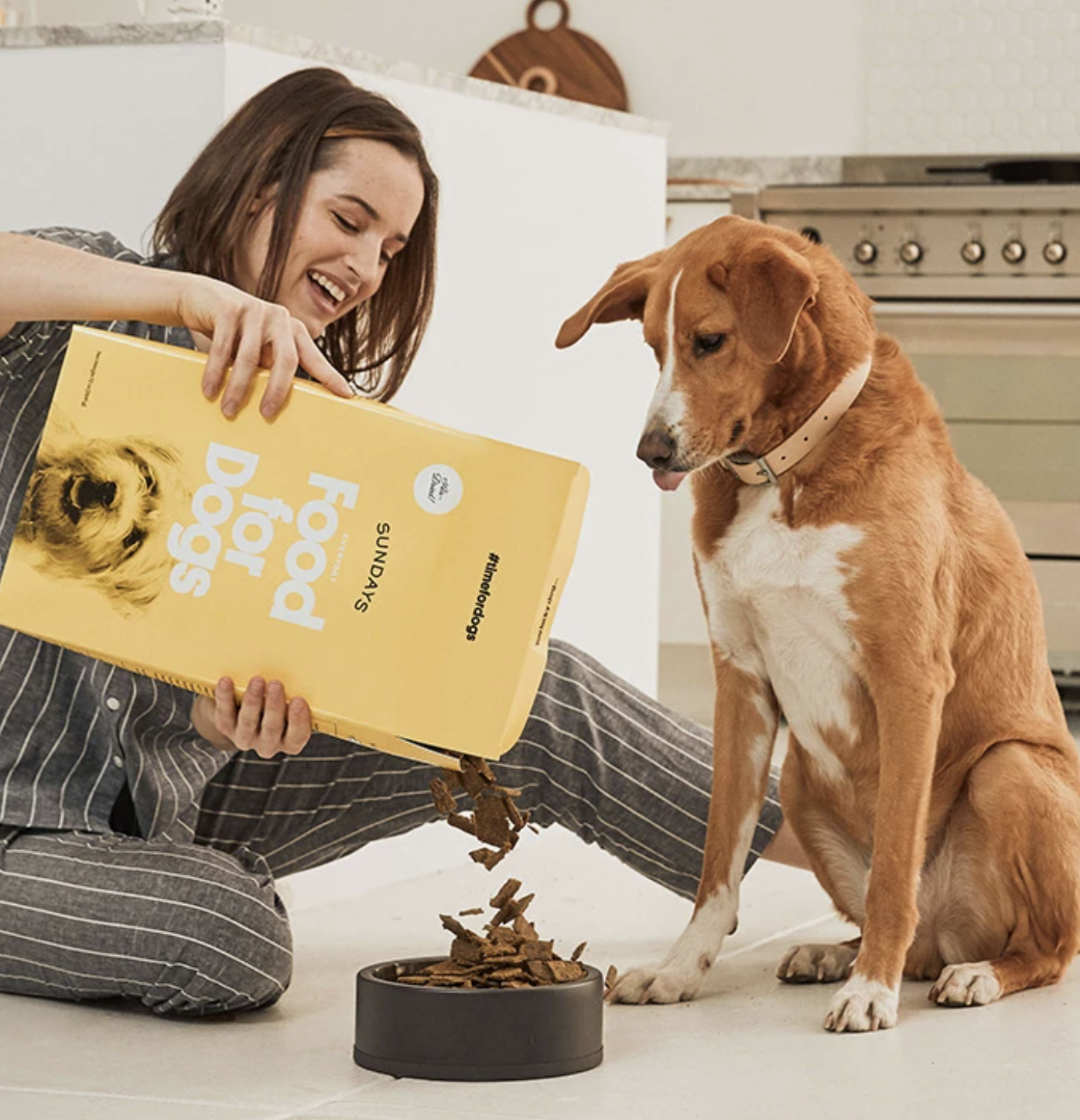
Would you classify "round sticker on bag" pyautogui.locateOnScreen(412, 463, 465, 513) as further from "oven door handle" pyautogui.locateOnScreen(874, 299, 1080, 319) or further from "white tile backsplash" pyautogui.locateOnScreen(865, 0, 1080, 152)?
"white tile backsplash" pyautogui.locateOnScreen(865, 0, 1080, 152)

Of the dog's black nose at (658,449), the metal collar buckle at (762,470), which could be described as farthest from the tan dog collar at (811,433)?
the dog's black nose at (658,449)

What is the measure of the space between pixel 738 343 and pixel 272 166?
586mm

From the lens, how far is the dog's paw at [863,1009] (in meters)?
1.76

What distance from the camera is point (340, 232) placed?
202 centimetres

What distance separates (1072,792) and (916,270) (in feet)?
9.00

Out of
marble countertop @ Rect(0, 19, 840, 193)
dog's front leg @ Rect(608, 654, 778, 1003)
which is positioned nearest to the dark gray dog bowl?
dog's front leg @ Rect(608, 654, 778, 1003)

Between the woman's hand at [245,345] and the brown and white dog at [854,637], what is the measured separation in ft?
1.32

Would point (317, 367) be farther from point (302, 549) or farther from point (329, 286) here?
point (329, 286)

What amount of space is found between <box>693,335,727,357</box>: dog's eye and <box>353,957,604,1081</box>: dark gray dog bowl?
650mm

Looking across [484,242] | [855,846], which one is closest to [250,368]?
[855,846]

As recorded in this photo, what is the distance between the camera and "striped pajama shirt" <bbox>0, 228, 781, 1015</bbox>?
1795 mm

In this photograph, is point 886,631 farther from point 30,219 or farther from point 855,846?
point 30,219

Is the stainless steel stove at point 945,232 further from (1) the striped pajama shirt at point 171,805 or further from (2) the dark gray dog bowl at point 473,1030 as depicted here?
(2) the dark gray dog bowl at point 473,1030

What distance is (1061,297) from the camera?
438cm
